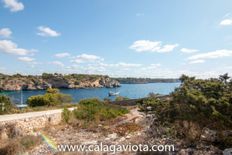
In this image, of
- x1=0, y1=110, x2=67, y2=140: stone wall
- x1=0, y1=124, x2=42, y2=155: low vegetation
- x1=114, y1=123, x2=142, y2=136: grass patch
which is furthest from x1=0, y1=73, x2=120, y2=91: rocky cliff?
x1=114, y1=123, x2=142, y2=136: grass patch

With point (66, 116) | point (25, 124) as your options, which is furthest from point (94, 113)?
point (25, 124)

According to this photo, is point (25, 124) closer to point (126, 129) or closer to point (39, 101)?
point (126, 129)

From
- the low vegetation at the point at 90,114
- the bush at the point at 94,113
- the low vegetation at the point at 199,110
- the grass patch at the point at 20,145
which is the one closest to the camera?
the low vegetation at the point at 199,110

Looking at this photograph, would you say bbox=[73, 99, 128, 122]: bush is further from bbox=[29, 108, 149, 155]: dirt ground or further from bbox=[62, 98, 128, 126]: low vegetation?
bbox=[29, 108, 149, 155]: dirt ground

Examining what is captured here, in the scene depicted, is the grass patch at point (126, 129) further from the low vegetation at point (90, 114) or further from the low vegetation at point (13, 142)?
the low vegetation at point (13, 142)

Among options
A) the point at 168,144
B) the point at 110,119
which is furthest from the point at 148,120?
the point at 168,144

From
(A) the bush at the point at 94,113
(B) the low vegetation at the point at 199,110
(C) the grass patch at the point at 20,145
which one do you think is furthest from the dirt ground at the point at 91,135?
(A) the bush at the point at 94,113

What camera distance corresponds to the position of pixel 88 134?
1260 cm

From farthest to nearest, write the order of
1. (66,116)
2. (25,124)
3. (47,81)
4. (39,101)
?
(47,81) < (39,101) < (66,116) < (25,124)

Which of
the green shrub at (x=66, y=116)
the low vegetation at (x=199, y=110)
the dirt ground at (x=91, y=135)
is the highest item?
the low vegetation at (x=199, y=110)

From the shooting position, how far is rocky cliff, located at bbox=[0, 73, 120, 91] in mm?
108400

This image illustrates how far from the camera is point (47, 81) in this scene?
124062mm

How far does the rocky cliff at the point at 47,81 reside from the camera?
10840 centimetres

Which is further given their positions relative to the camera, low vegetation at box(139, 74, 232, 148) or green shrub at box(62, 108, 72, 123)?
green shrub at box(62, 108, 72, 123)
